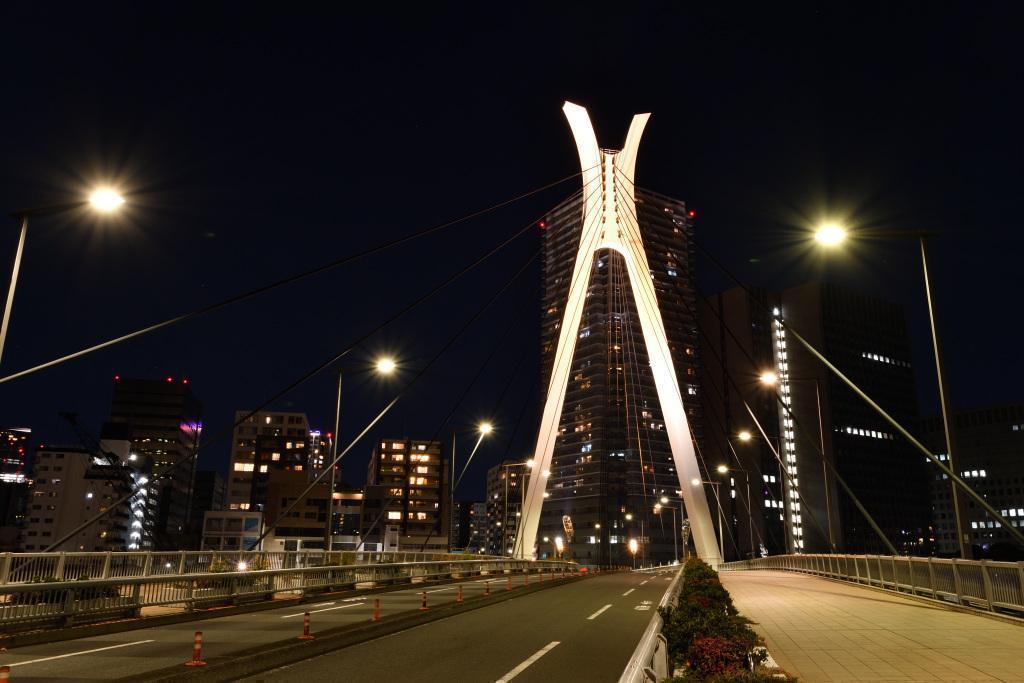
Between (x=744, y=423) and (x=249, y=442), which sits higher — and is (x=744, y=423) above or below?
above

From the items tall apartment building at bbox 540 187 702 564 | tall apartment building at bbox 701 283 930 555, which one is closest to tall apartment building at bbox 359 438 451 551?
tall apartment building at bbox 540 187 702 564

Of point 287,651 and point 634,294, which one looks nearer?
point 287,651

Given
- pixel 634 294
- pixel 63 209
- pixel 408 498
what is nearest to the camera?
pixel 63 209

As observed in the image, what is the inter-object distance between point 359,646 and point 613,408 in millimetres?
132537

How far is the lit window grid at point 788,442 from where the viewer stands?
158750 mm

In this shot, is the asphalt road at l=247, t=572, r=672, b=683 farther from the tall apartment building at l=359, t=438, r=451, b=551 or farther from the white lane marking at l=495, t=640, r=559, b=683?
the tall apartment building at l=359, t=438, r=451, b=551

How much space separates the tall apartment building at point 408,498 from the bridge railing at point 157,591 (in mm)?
108730

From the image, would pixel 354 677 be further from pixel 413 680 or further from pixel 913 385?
pixel 913 385

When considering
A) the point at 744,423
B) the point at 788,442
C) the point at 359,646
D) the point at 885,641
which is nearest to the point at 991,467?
the point at 788,442

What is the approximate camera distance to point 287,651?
12.4 m

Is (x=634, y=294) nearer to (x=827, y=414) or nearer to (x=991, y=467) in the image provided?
(x=827, y=414)

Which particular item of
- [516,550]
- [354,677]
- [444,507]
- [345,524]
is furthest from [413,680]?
[444,507]

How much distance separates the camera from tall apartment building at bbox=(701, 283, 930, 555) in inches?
6280

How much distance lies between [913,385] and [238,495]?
153 meters
